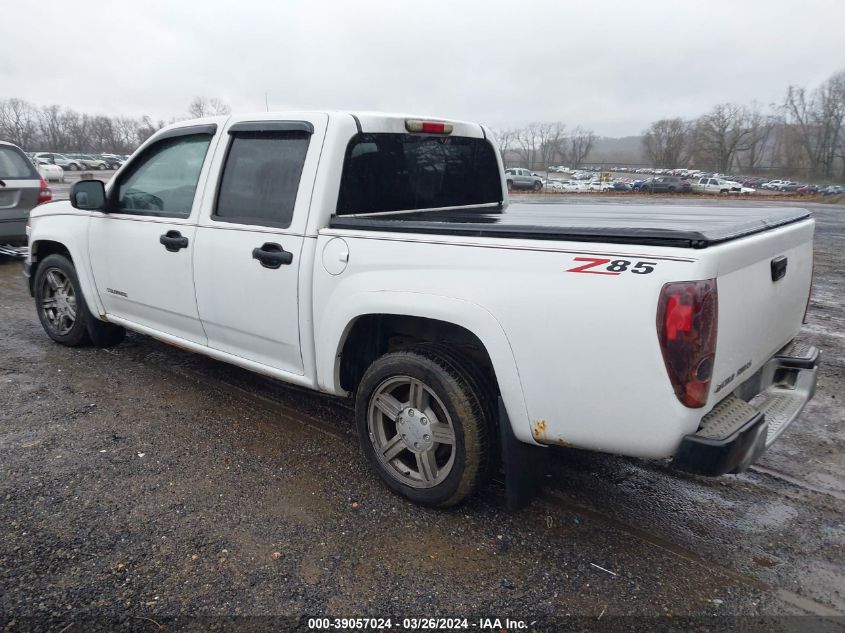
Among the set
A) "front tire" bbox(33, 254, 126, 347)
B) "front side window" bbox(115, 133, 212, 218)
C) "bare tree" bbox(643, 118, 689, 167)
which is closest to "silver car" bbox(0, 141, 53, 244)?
"front tire" bbox(33, 254, 126, 347)

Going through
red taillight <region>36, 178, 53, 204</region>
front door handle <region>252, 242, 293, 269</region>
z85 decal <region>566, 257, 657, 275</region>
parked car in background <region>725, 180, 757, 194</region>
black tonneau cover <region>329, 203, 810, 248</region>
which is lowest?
parked car in background <region>725, 180, 757, 194</region>

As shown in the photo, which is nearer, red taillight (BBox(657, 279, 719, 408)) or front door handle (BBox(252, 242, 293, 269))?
red taillight (BBox(657, 279, 719, 408))

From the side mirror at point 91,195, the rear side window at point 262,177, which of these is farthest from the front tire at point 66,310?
the rear side window at point 262,177

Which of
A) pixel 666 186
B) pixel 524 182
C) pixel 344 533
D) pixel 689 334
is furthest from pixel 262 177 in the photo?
pixel 666 186

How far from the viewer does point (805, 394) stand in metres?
3.04

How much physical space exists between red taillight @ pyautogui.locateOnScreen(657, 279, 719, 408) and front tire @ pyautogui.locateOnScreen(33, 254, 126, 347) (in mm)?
4699

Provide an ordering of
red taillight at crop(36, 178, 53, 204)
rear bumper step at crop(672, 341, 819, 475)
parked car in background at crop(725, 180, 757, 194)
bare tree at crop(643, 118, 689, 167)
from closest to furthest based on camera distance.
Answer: rear bumper step at crop(672, 341, 819, 475) < red taillight at crop(36, 178, 53, 204) < parked car in background at crop(725, 180, 757, 194) < bare tree at crop(643, 118, 689, 167)

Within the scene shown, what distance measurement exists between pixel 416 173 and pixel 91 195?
2455mm

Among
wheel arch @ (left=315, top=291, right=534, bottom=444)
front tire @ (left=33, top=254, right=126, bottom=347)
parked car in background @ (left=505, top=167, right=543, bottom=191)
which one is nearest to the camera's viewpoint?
wheel arch @ (left=315, top=291, right=534, bottom=444)

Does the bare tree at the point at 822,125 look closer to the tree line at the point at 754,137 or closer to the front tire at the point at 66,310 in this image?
the tree line at the point at 754,137

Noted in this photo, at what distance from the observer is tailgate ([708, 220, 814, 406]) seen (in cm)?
235

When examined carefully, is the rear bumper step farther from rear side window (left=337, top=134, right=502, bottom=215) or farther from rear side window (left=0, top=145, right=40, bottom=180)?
rear side window (left=0, top=145, right=40, bottom=180)

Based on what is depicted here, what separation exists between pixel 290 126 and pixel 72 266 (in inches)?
111

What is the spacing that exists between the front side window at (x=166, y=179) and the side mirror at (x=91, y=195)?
0.11m
